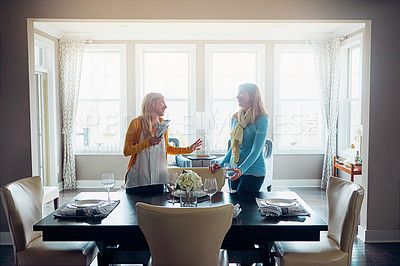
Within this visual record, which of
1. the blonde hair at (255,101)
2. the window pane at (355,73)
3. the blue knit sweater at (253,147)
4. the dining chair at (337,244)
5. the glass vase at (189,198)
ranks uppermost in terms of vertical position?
the window pane at (355,73)

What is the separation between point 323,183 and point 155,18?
14.7 feet

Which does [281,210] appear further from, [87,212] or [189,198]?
[87,212]

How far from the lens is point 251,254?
2533 millimetres

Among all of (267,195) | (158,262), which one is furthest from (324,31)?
(158,262)

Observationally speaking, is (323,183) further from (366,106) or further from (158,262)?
(158,262)

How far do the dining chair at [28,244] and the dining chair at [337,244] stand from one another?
1.30m

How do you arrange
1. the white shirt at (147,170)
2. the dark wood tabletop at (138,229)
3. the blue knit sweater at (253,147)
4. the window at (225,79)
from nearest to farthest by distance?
1. the dark wood tabletop at (138,229)
2. the white shirt at (147,170)
3. the blue knit sweater at (253,147)
4. the window at (225,79)

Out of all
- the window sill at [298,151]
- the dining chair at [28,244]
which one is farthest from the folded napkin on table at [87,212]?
the window sill at [298,151]

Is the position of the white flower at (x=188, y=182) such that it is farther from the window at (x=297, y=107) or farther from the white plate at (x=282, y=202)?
the window at (x=297, y=107)

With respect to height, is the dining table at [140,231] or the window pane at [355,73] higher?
the window pane at [355,73]

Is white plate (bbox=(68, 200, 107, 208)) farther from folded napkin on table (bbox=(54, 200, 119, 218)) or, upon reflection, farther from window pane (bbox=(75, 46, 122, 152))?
window pane (bbox=(75, 46, 122, 152))

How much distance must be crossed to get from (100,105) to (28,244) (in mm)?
4650

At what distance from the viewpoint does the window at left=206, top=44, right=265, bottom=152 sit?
22.7ft

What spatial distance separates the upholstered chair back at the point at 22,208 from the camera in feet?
7.96
